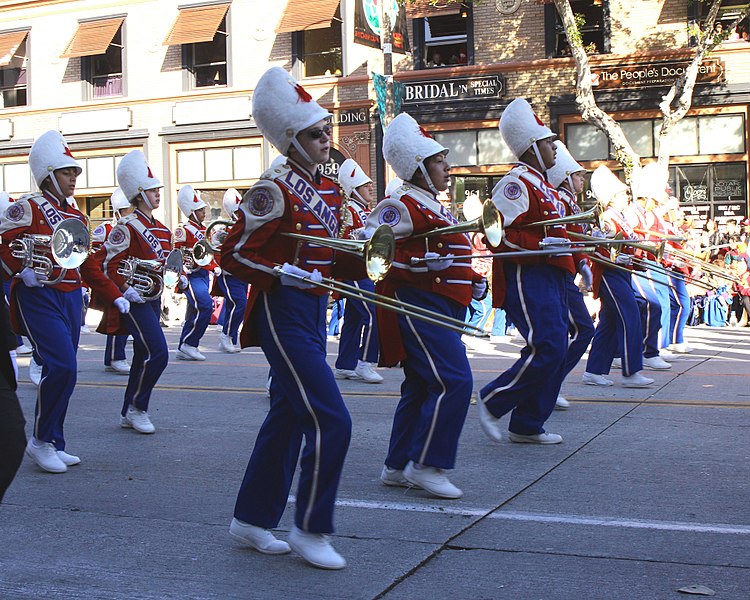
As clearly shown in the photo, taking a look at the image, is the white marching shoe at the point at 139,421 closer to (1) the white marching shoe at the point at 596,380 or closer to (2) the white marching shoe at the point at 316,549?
(2) the white marching shoe at the point at 316,549

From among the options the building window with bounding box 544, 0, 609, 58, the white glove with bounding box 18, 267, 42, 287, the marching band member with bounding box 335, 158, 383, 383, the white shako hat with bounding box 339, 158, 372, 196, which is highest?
the building window with bounding box 544, 0, 609, 58

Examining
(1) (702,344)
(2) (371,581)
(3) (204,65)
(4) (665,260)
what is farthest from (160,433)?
(3) (204,65)

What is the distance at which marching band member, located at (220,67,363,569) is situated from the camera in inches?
191

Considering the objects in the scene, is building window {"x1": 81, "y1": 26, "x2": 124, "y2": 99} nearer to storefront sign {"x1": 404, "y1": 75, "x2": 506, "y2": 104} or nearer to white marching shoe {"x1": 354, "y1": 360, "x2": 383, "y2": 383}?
storefront sign {"x1": 404, "y1": 75, "x2": 506, "y2": 104}

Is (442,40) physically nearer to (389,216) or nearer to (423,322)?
(389,216)

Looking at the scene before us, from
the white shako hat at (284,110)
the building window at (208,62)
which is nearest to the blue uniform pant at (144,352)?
the white shako hat at (284,110)

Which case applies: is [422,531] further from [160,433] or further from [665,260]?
[665,260]

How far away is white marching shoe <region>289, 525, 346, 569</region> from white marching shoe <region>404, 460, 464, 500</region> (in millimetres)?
1258

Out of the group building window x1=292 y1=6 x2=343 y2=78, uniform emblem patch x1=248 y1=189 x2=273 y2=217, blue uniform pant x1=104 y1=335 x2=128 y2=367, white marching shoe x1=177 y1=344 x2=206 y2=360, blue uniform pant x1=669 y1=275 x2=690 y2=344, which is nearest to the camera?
uniform emblem patch x1=248 y1=189 x2=273 y2=217

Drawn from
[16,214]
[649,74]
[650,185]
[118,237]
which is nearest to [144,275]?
[118,237]

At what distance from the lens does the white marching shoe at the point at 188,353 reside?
13.9 metres

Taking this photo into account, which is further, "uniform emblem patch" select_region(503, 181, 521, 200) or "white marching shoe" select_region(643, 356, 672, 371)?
"white marching shoe" select_region(643, 356, 672, 371)

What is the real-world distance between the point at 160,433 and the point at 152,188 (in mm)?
2065

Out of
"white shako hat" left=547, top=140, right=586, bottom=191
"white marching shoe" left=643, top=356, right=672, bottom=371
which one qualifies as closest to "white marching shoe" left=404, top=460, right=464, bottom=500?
"white shako hat" left=547, top=140, right=586, bottom=191
